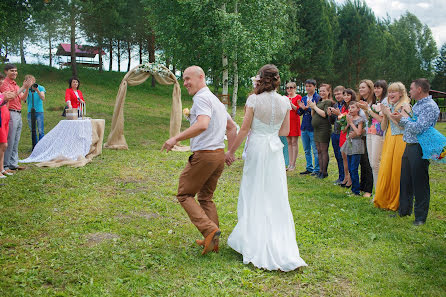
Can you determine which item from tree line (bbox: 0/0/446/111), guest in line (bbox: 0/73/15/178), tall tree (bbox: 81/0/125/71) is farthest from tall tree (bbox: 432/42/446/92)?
guest in line (bbox: 0/73/15/178)

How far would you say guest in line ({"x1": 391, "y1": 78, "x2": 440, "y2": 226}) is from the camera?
17.5 feet

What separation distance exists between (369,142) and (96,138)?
7.15 m

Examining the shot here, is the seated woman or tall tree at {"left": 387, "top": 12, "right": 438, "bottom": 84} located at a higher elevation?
tall tree at {"left": 387, "top": 12, "right": 438, "bottom": 84}

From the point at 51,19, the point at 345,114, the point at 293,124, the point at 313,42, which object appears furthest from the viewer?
the point at 313,42

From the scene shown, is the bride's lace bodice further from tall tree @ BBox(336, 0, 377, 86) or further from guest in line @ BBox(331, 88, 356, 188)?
tall tree @ BBox(336, 0, 377, 86)

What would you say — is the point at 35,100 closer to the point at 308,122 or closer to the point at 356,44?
the point at 308,122

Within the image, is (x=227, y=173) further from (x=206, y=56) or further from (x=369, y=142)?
(x=206, y=56)

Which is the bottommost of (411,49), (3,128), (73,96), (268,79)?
(3,128)

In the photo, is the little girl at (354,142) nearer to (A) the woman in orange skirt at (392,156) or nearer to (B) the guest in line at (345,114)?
(B) the guest in line at (345,114)

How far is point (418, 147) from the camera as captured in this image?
5.49 meters

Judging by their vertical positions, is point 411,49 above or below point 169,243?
above

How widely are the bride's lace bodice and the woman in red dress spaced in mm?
5125

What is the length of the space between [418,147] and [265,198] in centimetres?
270

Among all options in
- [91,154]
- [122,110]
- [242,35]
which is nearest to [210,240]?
[91,154]
